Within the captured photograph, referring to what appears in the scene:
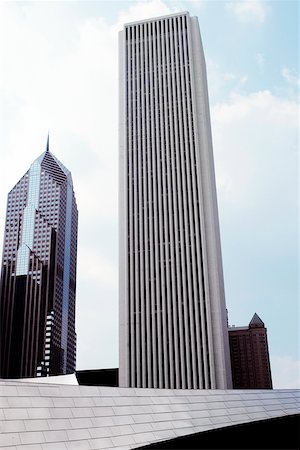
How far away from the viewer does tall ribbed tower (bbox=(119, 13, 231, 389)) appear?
2783 inches

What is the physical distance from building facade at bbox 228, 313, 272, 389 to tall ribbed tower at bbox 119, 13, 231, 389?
408 feet

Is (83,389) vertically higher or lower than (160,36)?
lower

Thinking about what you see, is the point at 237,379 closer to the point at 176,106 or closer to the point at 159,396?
the point at 176,106

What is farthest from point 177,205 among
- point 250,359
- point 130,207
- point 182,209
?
point 250,359

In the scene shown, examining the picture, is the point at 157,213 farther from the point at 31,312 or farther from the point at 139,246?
the point at 31,312

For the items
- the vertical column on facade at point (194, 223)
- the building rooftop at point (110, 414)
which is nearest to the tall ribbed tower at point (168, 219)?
the vertical column on facade at point (194, 223)

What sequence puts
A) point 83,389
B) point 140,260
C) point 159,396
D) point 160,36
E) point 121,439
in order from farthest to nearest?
1. point 160,36
2. point 140,260
3. point 159,396
4. point 83,389
5. point 121,439

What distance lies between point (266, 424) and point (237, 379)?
178 metres

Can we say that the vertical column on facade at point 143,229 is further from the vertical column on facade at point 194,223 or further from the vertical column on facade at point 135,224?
the vertical column on facade at point 194,223

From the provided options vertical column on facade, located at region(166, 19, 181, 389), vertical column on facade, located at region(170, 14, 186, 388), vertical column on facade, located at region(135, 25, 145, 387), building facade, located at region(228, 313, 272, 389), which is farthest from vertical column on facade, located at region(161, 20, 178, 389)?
building facade, located at region(228, 313, 272, 389)

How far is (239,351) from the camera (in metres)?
196

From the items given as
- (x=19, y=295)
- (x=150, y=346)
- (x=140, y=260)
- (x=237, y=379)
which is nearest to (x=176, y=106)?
(x=140, y=260)

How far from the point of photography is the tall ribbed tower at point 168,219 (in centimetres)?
7069

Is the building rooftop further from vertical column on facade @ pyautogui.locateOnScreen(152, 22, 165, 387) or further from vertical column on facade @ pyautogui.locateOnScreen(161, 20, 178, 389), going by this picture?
vertical column on facade @ pyautogui.locateOnScreen(152, 22, 165, 387)
